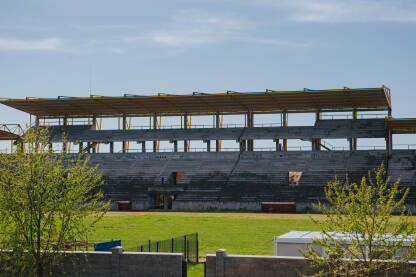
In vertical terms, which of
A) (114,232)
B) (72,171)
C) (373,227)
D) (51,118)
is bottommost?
(114,232)

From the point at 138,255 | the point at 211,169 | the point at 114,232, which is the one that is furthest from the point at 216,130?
the point at 138,255

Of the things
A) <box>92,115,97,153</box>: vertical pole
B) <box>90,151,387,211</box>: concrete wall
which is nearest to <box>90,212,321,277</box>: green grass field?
<box>90,151,387,211</box>: concrete wall

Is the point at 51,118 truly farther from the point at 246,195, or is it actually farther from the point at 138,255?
the point at 138,255

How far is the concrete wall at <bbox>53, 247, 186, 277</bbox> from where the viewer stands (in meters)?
17.8

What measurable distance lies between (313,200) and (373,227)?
1520 inches

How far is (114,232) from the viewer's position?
109 feet

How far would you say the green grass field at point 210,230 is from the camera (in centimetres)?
2609

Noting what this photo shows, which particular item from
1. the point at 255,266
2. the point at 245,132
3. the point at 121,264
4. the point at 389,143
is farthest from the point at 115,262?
the point at 245,132

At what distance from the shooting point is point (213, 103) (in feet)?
209

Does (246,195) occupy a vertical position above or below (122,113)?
below

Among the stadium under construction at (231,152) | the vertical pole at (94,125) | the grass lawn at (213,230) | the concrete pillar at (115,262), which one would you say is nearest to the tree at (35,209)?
the concrete pillar at (115,262)

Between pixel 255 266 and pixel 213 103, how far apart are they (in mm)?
47635

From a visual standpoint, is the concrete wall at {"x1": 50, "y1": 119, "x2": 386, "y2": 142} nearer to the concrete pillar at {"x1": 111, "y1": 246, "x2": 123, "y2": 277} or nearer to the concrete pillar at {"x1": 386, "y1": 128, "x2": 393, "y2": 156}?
the concrete pillar at {"x1": 386, "y1": 128, "x2": 393, "y2": 156}

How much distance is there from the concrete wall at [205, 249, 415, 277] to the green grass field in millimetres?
2515
